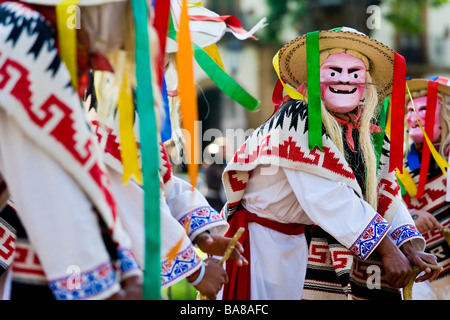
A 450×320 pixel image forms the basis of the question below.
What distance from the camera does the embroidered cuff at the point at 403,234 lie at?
342 cm

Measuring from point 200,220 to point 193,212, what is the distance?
5 cm

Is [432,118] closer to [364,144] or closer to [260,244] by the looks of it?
[364,144]

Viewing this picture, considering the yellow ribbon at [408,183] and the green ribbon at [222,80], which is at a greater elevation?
the green ribbon at [222,80]

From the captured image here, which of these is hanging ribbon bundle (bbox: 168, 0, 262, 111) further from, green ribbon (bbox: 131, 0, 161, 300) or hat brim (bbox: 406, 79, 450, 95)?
hat brim (bbox: 406, 79, 450, 95)

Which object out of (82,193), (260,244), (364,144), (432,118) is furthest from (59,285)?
(432,118)

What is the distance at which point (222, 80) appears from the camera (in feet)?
8.93

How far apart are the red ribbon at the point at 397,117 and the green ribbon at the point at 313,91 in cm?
45

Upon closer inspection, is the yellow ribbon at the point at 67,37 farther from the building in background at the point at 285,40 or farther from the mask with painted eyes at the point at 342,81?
the building in background at the point at 285,40

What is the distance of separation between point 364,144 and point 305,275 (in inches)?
29.5

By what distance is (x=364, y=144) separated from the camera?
11.4 ft

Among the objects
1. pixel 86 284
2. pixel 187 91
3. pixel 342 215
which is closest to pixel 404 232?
pixel 342 215

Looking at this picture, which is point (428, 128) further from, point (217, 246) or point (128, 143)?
point (128, 143)

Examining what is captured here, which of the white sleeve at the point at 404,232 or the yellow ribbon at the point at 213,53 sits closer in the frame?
the yellow ribbon at the point at 213,53

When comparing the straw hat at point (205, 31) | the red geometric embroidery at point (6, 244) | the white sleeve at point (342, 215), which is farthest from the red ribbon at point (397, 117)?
the red geometric embroidery at point (6, 244)
